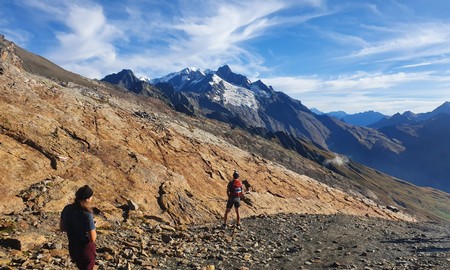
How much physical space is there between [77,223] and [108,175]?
52.0ft

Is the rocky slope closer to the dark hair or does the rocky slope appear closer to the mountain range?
the mountain range

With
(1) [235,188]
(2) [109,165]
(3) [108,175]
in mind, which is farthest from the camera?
(2) [109,165]

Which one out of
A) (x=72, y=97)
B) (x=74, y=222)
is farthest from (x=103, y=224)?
(x=72, y=97)

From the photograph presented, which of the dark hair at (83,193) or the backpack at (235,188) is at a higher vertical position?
the dark hair at (83,193)

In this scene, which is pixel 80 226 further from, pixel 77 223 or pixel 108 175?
pixel 108 175

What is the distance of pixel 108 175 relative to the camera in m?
26.2

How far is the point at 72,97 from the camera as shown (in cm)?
3534

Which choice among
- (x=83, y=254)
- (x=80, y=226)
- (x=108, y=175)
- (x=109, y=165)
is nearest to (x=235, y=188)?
(x=108, y=175)

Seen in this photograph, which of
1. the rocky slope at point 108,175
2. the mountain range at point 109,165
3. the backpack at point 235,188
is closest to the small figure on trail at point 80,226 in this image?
the rocky slope at point 108,175

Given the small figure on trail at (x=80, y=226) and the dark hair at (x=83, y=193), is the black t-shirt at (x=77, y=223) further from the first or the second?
the dark hair at (x=83, y=193)

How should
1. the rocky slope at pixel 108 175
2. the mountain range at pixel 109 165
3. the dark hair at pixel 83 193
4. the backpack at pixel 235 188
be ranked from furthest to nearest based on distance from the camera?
the backpack at pixel 235 188
the mountain range at pixel 109 165
the rocky slope at pixel 108 175
the dark hair at pixel 83 193

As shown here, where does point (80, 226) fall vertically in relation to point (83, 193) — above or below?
below

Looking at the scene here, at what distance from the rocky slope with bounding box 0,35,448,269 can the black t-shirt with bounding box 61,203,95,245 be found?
3.61 m

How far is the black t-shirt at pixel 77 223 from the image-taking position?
35.7ft
